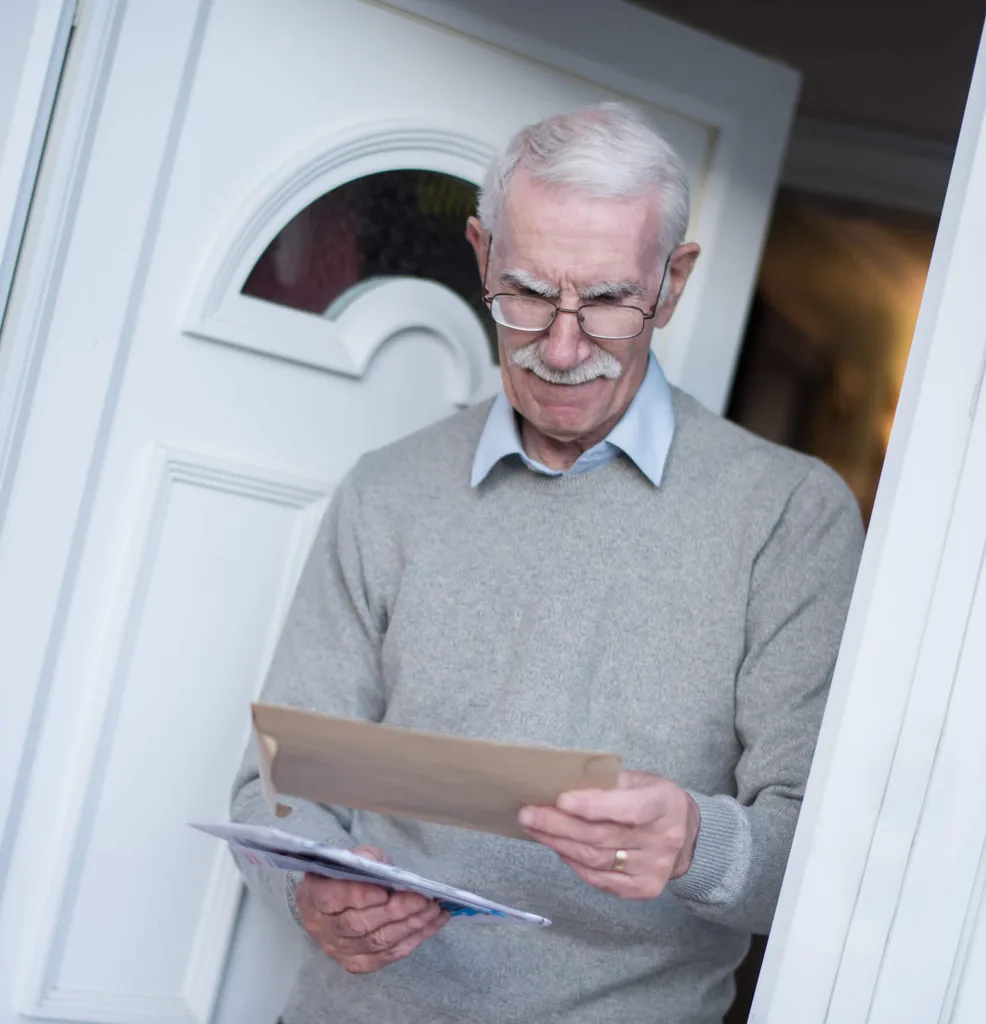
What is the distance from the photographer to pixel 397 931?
141 cm

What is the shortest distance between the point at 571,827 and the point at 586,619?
1.49 feet

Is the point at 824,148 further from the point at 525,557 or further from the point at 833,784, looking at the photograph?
the point at 833,784

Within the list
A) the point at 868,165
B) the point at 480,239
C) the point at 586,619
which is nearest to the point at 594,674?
the point at 586,619

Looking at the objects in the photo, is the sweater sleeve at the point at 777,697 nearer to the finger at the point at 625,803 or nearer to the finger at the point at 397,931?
the finger at the point at 625,803

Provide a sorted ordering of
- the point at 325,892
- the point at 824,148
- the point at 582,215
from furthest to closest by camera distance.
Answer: the point at 824,148, the point at 582,215, the point at 325,892

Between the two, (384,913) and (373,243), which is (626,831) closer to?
(384,913)

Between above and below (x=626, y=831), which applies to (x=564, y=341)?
above

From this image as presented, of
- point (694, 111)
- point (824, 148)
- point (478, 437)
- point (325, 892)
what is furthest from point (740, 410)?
point (325, 892)

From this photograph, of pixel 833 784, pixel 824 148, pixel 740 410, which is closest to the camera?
pixel 833 784

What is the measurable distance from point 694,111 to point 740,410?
3.64 metres

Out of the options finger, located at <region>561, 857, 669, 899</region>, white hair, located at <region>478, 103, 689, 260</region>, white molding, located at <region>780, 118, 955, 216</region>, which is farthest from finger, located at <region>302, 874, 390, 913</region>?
white molding, located at <region>780, 118, 955, 216</region>

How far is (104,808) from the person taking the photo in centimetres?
182

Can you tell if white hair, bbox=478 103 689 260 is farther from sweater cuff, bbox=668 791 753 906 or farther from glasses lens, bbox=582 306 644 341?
sweater cuff, bbox=668 791 753 906

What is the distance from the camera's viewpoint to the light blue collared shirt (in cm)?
165
